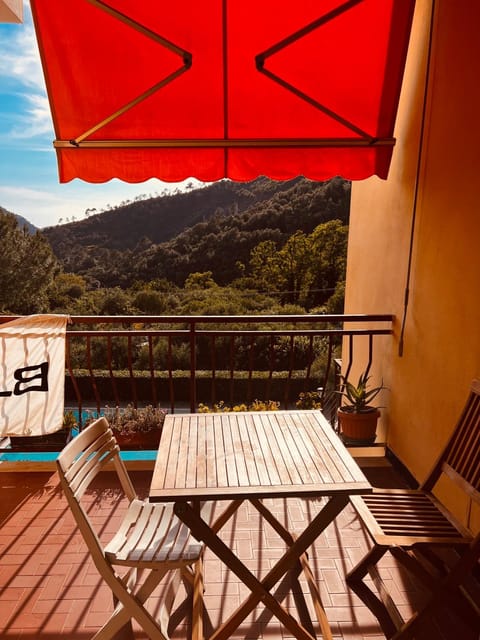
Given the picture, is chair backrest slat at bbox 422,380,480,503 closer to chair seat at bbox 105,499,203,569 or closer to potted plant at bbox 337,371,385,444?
chair seat at bbox 105,499,203,569

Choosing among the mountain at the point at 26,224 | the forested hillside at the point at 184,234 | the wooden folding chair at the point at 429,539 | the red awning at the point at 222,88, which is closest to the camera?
the wooden folding chair at the point at 429,539

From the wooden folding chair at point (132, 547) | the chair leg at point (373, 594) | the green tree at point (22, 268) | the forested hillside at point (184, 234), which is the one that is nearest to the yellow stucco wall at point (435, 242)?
the chair leg at point (373, 594)

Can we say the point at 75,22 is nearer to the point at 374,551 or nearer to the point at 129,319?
the point at 129,319

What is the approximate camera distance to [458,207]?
3229 millimetres

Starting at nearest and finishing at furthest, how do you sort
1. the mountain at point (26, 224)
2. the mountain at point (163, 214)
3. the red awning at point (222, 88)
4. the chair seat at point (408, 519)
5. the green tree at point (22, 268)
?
the chair seat at point (408, 519)
the red awning at point (222, 88)
the mountain at point (163, 214)
the green tree at point (22, 268)
the mountain at point (26, 224)

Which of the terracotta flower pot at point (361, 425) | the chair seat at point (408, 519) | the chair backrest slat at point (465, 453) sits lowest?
the terracotta flower pot at point (361, 425)

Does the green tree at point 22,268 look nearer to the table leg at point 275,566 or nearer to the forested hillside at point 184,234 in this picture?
the forested hillside at point 184,234

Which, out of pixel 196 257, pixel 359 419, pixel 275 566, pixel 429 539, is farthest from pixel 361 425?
pixel 196 257

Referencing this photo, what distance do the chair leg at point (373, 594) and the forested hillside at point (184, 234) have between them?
2341 centimetres

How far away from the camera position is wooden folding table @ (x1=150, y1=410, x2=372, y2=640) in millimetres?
1936

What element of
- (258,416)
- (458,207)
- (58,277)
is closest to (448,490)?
(258,416)

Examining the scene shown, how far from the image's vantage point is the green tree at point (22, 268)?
2772cm

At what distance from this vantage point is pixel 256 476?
6.75 feet

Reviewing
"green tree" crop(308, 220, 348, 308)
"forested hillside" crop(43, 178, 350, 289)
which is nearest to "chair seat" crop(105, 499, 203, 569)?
"green tree" crop(308, 220, 348, 308)
